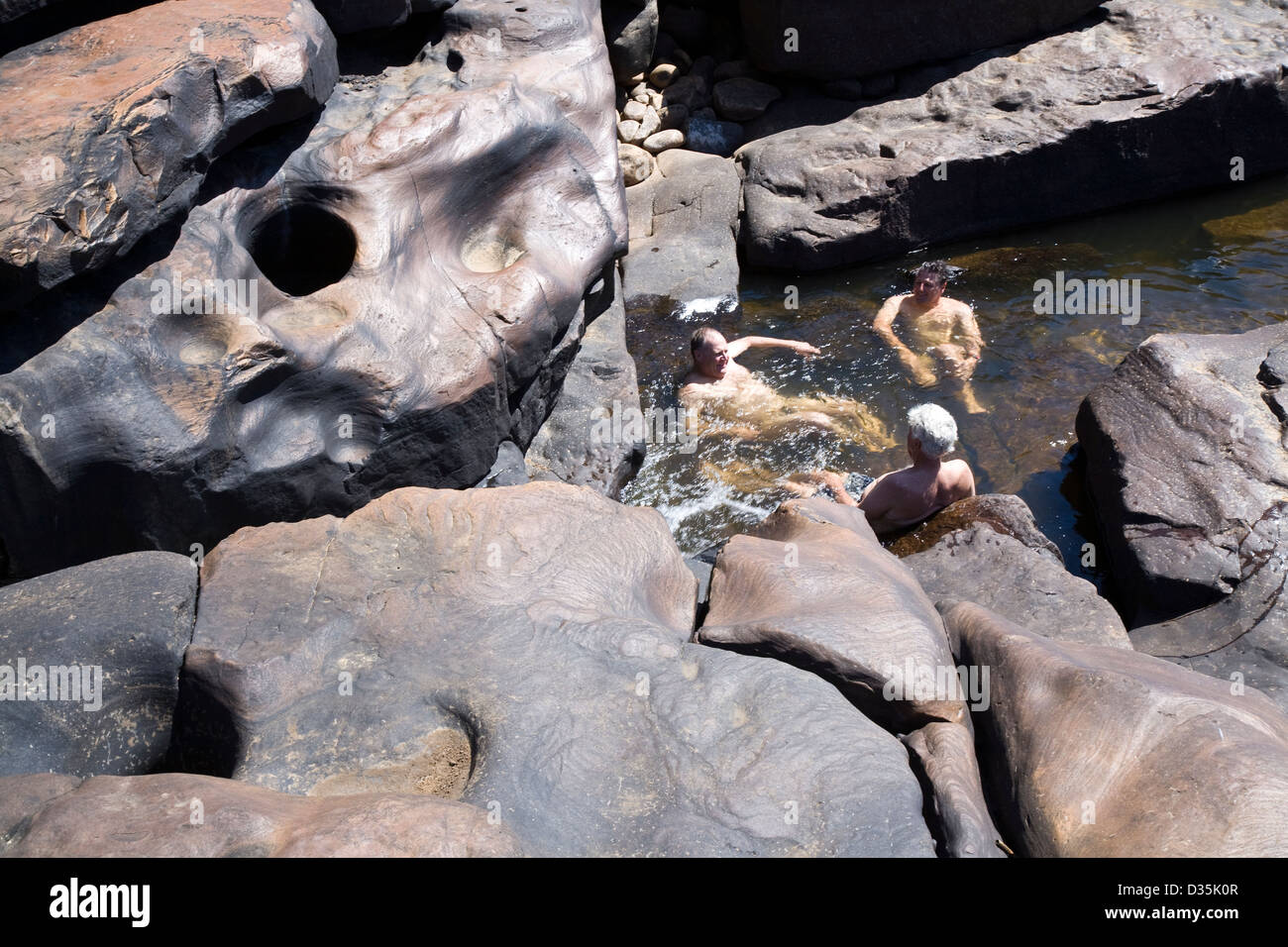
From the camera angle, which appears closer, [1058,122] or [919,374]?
[919,374]

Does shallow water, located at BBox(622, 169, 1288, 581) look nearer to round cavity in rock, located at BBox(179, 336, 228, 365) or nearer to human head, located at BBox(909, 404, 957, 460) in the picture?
human head, located at BBox(909, 404, 957, 460)

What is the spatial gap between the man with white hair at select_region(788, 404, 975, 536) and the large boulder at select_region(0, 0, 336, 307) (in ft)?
11.2

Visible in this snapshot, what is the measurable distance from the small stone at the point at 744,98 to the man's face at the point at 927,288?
2.79 metres

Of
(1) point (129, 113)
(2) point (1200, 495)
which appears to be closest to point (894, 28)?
(2) point (1200, 495)

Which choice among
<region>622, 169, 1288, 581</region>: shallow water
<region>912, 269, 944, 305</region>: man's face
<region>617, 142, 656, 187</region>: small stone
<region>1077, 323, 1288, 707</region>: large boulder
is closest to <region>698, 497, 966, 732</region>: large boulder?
<region>1077, 323, 1288, 707</region>: large boulder

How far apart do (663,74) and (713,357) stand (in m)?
3.98

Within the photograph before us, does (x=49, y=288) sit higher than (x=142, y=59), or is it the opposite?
(x=142, y=59)

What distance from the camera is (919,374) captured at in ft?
22.0

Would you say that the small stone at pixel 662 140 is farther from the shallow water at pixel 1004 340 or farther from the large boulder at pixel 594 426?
the large boulder at pixel 594 426

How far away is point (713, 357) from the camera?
6.43 metres

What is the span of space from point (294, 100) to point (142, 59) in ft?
2.15
